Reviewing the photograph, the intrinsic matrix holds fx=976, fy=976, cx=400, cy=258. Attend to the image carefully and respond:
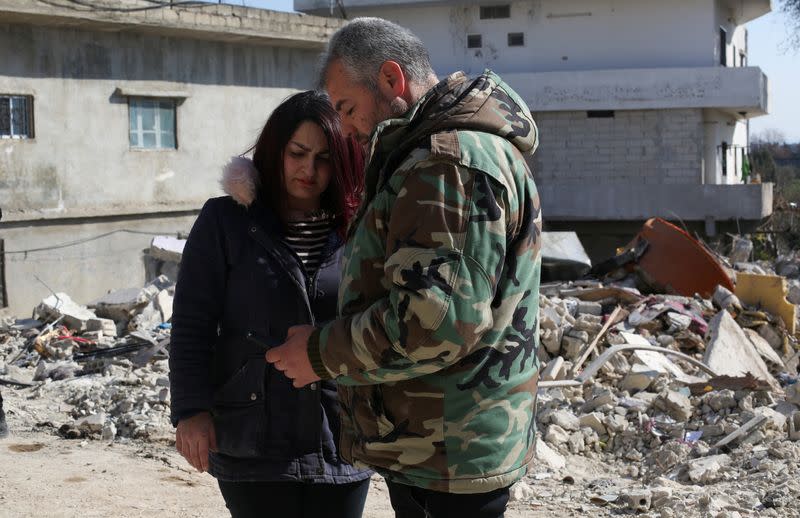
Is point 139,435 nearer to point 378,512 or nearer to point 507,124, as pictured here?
point 378,512

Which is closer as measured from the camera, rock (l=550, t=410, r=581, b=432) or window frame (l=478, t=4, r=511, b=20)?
rock (l=550, t=410, r=581, b=432)

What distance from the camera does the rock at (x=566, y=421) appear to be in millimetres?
5992

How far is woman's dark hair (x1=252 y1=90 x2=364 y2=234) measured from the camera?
8.07 ft

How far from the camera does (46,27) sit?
12.9 metres

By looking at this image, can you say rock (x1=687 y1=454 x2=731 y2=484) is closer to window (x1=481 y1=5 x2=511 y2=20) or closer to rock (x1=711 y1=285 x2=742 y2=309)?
rock (x1=711 y1=285 x2=742 y2=309)

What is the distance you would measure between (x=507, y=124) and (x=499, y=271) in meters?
0.30

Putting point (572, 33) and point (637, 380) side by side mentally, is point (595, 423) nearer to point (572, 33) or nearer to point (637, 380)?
point (637, 380)

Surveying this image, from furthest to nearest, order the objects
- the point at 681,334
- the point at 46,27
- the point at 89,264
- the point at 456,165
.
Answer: the point at 89,264
the point at 46,27
the point at 681,334
the point at 456,165

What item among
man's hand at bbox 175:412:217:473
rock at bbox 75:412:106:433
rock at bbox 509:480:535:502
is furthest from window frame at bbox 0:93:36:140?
man's hand at bbox 175:412:217:473

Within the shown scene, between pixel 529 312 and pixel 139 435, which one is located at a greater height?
pixel 529 312

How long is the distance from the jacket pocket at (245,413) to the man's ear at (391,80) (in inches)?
30.1

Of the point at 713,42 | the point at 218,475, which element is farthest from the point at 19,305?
the point at 713,42

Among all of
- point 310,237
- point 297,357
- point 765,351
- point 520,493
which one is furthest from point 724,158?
point 297,357

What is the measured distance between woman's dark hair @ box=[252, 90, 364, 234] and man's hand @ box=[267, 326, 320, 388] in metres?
0.56
